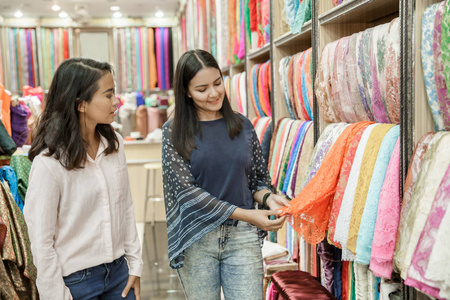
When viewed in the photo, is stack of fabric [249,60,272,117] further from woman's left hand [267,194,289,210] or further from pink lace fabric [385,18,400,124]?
pink lace fabric [385,18,400,124]

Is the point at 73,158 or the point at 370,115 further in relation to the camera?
the point at 370,115

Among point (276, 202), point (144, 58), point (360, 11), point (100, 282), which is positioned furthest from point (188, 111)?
point (144, 58)

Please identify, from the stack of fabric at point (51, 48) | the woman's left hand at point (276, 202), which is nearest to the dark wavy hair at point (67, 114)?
the woman's left hand at point (276, 202)

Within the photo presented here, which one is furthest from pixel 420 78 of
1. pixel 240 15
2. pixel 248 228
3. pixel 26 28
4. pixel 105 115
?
pixel 26 28

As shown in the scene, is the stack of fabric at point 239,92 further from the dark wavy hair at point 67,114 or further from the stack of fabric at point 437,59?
the stack of fabric at point 437,59

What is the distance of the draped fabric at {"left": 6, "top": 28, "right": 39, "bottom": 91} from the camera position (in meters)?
8.61

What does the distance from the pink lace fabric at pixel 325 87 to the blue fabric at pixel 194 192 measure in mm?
409

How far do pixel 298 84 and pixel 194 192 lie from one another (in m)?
1.02

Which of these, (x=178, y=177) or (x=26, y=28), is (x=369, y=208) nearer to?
(x=178, y=177)

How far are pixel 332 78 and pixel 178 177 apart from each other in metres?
0.75

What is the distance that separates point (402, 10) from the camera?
4.49 feet

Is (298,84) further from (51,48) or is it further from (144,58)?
(51,48)

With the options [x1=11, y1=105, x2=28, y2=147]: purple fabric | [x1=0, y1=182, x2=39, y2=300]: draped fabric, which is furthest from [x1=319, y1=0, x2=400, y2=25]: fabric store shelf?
[x1=11, y1=105, x2=28, y2=147]: purple fabric

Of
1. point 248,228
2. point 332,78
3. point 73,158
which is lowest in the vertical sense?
point 248,228
